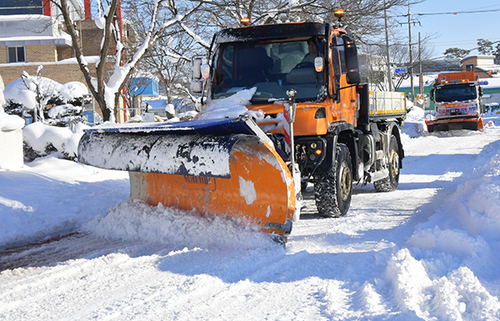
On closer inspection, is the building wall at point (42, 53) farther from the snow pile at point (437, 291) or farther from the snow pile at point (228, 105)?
the snow pile at point (437, 291)

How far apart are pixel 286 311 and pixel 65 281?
6.27 ft

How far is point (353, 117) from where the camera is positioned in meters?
6.80

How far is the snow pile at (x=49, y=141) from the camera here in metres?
10.9

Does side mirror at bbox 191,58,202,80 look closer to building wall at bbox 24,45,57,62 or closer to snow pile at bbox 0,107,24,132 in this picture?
snow pile at bbox 0,107,24,132

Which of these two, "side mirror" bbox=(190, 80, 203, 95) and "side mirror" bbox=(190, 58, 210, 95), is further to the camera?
"side mirror" bbox=(190, 80, 203, 95)

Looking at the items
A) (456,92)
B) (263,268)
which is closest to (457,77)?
(456,92)

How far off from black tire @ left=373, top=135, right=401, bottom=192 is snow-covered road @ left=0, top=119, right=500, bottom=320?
1.70 m

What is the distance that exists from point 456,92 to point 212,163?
Answer: 2189cm

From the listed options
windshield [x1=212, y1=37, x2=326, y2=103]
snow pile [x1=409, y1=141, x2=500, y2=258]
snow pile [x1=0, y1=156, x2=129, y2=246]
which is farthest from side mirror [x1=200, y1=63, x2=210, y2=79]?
snow pile [x1=409, y1=141, x2=500, y2=258]

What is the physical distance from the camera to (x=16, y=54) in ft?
120

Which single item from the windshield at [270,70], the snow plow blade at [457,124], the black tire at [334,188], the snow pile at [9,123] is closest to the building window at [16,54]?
the snow plow blade at [457,124]

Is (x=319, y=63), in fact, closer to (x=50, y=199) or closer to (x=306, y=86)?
(x=306, y=86)

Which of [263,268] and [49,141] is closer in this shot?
[263,268]

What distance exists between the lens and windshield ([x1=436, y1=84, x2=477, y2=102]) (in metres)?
23.1
